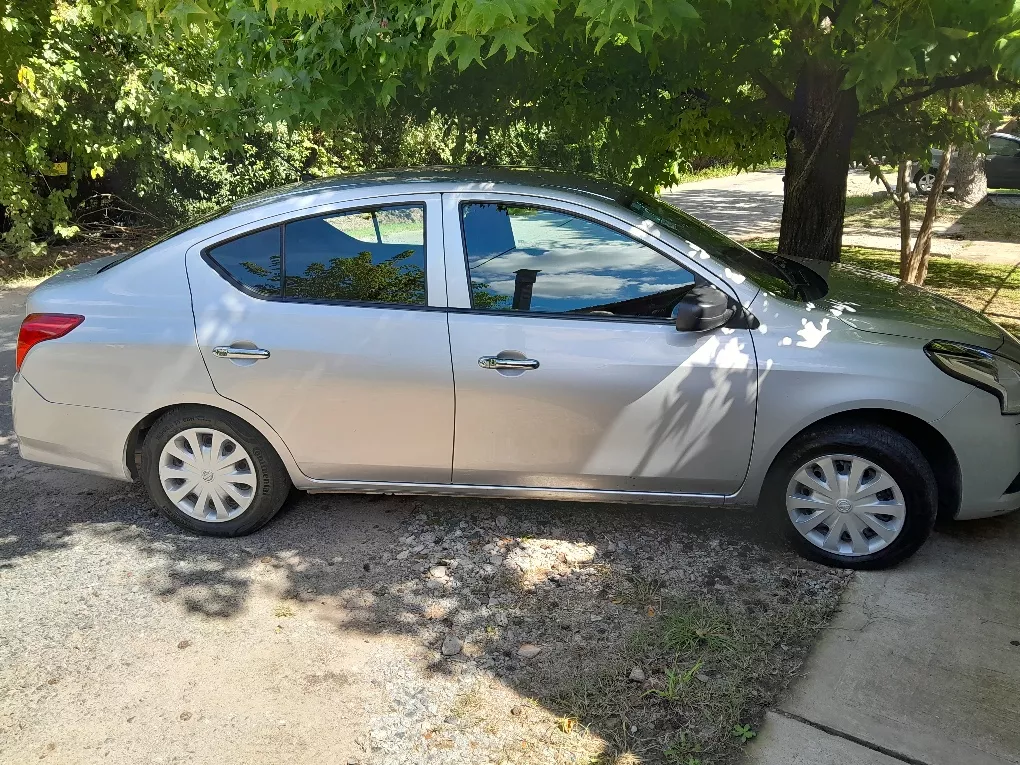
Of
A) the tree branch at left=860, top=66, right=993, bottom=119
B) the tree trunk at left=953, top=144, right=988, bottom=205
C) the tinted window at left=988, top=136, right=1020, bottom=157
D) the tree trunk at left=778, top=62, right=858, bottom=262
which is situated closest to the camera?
the tree branch at left=860, top=66, right=993, bottom=119

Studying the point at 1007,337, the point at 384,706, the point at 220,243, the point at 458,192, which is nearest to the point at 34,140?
the point at 220,243

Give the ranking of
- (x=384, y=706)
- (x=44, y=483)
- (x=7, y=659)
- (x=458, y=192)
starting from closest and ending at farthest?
1. (x=384, y=706)
2. (x=7, y=659)
3. (x=458, y=192)
4. (x=44, y=483)

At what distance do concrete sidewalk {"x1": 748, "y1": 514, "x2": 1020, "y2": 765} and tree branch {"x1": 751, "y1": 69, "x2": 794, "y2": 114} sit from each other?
3.35m

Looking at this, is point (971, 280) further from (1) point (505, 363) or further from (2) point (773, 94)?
(1) point (505, 363)

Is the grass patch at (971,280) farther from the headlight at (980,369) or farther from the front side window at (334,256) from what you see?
the front side window at (334,256)

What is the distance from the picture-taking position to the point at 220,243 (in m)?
4.14

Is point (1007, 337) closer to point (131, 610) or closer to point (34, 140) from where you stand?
point (131, 610)

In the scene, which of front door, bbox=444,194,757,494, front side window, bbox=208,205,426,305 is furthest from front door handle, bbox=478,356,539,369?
front side window, bbox=208,205,426,305

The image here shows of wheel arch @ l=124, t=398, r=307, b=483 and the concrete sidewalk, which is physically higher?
wheel arch @ l=124, t=398, r=307, b=483

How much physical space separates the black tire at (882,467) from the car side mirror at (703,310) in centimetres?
65

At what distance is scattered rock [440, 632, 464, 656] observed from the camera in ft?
11.6

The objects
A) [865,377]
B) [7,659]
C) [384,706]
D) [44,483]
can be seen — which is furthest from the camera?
[44,483]

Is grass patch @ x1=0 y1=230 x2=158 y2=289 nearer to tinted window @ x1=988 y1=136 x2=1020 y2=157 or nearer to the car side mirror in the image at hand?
the car side mirror

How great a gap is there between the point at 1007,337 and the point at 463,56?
288cm
